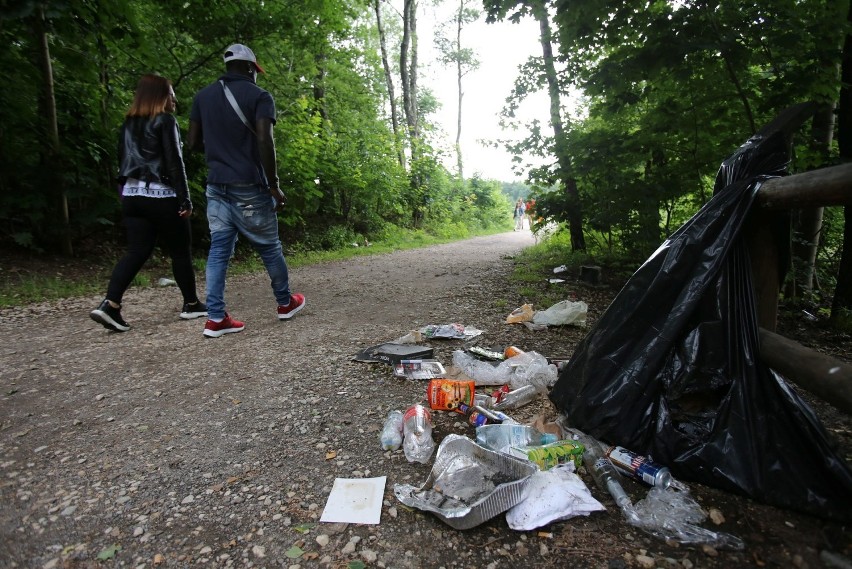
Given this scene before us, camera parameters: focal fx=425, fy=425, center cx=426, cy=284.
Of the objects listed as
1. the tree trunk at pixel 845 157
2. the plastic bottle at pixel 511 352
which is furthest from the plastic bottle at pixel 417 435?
the tree trunk at pixel 845 157

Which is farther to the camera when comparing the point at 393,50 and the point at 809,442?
the point at 393,50

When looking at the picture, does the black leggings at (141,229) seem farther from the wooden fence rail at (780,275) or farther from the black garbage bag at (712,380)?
the wooden fence rail at (780,275)

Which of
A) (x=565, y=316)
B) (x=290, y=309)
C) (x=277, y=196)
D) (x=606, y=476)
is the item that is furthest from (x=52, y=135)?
(x=606, y=476)

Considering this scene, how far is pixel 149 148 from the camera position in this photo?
3.35m

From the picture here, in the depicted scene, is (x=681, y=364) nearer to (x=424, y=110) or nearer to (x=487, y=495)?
(x=487, y=495)

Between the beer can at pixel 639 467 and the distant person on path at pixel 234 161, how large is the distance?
2983mm

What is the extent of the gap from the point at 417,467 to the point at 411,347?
129 centimetres

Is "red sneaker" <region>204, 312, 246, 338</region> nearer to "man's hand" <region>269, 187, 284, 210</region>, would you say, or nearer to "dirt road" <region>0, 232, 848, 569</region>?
"dirt road" <region>0, 232, 848, 569</region>

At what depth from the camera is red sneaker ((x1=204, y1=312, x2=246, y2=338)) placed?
348 cm

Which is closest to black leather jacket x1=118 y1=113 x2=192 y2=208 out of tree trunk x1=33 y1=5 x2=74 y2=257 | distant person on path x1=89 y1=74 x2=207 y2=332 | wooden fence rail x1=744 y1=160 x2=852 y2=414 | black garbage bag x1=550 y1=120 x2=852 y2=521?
distant person on path x1=89 y1=74 x2=207 y2=332

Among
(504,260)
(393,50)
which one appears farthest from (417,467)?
(393,50)

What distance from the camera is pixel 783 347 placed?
1.59 metres

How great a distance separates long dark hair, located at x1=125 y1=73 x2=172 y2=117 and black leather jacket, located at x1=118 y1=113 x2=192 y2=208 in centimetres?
4

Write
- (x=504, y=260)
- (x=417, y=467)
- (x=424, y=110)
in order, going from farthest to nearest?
(x=424, y=110)
(x=504, y=260)
(x=417, y=467)
